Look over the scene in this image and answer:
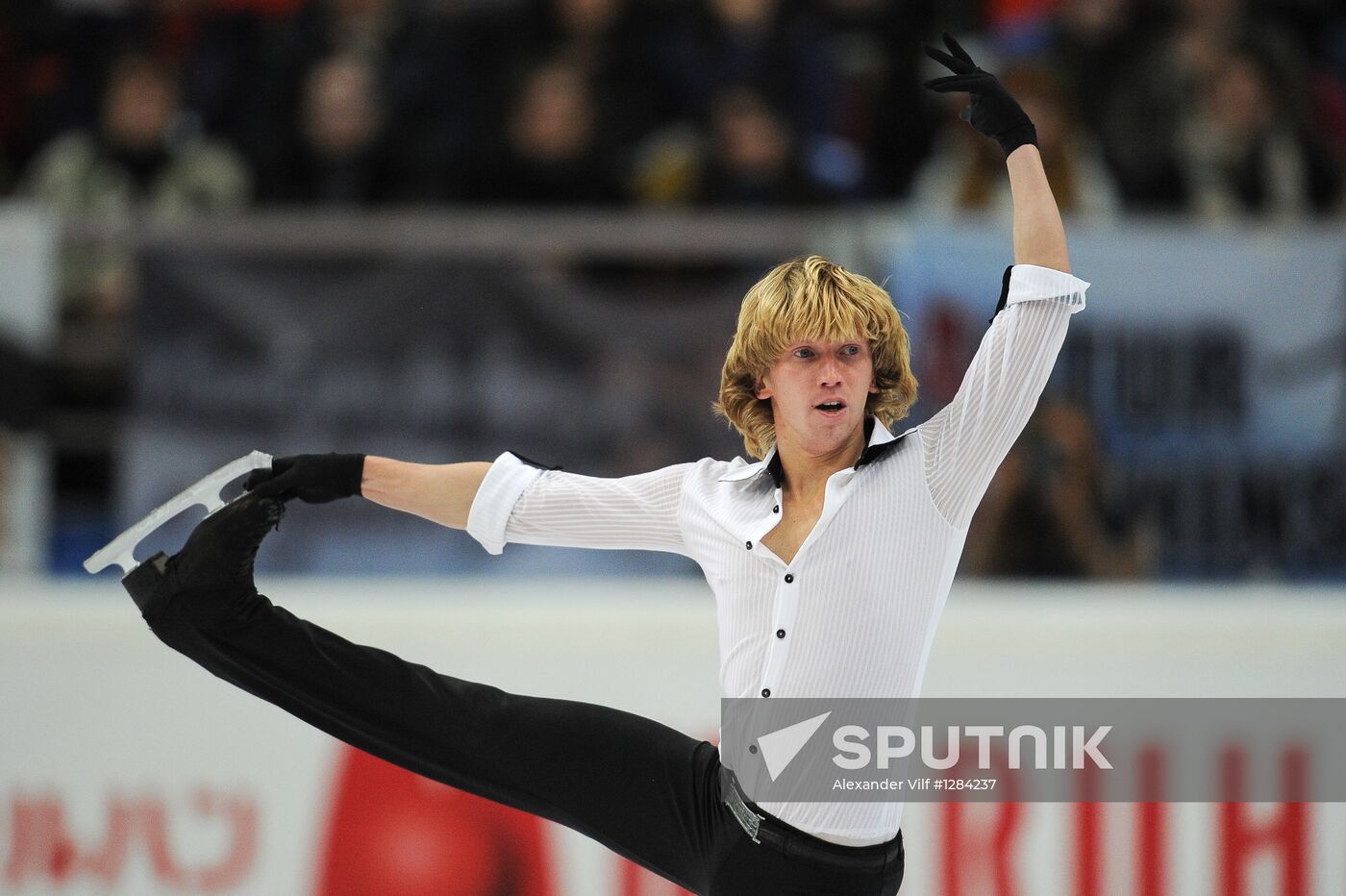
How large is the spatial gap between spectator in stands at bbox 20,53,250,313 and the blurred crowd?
11 mm

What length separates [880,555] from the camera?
2654 mm

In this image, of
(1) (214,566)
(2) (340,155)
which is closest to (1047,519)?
(1) (214,566)

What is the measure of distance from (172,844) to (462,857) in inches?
30.8

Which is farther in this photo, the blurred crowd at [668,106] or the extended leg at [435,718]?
the blurred crowd at [668,106]

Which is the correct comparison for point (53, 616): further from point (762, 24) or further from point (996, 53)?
point (996, 53)

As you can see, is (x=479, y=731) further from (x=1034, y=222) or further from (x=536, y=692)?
(x=1034, y=222)

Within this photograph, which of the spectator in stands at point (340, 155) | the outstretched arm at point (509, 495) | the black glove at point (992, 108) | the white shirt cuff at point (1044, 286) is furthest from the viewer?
the spectator in stands at point (340, 155)

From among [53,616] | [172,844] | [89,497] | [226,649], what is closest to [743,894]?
[226,649]

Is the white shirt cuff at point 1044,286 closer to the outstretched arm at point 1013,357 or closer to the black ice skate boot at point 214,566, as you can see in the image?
the outstretched arm at point 1013,357

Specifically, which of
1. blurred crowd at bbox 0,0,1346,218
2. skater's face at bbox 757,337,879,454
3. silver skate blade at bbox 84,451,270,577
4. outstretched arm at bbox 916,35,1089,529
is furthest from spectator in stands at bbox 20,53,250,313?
outstretched arm at bbox 916,35,1089,529

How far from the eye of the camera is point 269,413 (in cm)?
524

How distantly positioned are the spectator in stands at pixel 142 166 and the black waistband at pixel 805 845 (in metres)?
4.12

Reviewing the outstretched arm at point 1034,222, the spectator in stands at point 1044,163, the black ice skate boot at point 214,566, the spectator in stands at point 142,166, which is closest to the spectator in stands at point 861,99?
the spectator in stands at point 1044,163

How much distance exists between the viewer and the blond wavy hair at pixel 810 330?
2682 mm
